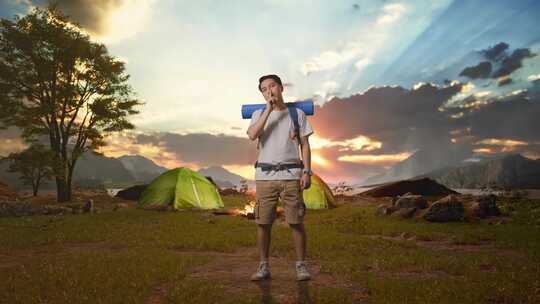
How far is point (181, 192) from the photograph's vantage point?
21.5m

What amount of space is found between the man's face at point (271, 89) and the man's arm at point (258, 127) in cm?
28

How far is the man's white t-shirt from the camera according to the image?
6.16 metres

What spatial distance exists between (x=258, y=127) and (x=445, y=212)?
1219 centimetres

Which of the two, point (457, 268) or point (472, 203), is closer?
point (457, 268)

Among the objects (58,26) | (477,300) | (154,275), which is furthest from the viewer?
(58,26)

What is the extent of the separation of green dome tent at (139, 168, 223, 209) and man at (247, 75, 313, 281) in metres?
15.6

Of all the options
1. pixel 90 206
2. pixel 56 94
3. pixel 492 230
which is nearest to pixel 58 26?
pixel 56 94

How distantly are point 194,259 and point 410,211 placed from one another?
454 inches

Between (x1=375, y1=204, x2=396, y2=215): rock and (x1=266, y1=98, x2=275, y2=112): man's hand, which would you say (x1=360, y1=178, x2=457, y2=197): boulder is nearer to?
(x1=375, y1=204, x2=396, y2=215): rock

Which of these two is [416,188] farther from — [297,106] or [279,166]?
[279,166]

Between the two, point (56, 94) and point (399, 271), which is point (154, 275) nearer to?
point (399, 271)

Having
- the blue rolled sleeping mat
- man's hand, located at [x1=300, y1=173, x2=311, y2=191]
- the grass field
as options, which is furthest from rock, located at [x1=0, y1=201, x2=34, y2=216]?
man's hand, located at [x1=300, y1=173, x2=311, y2=191]

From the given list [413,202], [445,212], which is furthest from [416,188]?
[445,212]

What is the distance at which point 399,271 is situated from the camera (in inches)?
283
